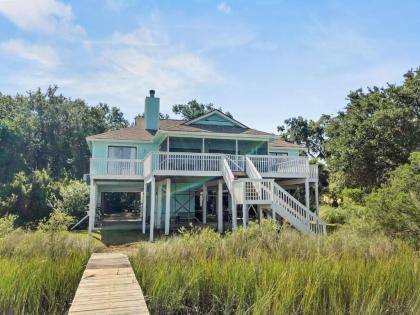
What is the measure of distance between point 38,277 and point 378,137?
20.8 metres

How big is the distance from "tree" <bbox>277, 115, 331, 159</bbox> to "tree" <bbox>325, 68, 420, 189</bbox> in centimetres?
1686

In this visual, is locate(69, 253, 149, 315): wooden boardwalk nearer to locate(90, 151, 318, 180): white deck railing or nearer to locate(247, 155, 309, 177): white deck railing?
locate(90, 151, 318, 180): white deck railing

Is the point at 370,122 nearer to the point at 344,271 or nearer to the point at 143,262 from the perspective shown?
the point at 344,271

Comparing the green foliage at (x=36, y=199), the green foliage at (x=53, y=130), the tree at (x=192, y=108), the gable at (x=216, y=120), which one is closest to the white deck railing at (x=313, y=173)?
the gable at (x=216, y=120)

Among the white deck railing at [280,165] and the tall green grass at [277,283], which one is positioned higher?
the white deck railing at [280,165]

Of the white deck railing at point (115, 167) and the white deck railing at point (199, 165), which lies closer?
the white deck railing at point (199, 165)

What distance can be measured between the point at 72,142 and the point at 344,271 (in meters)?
43.5

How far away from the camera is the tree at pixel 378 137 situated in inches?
787

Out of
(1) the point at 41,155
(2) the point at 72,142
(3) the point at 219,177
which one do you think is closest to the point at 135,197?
(2) the point at 72,142

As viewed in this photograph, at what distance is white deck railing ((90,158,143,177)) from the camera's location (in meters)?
16.8

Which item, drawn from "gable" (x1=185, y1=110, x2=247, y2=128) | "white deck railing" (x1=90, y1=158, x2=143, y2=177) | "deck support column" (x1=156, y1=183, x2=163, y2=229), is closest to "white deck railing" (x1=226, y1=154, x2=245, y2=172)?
"deck support column" (x1=156, y1=183, x2=163, y2=229)

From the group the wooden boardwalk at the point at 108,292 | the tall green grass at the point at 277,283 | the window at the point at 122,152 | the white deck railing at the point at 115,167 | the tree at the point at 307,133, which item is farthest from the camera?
the tree at the point at 307,133

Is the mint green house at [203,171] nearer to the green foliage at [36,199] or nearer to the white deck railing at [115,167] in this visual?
the white deck railing at [115,167]

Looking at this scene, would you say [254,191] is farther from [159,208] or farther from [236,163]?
[159,208]
